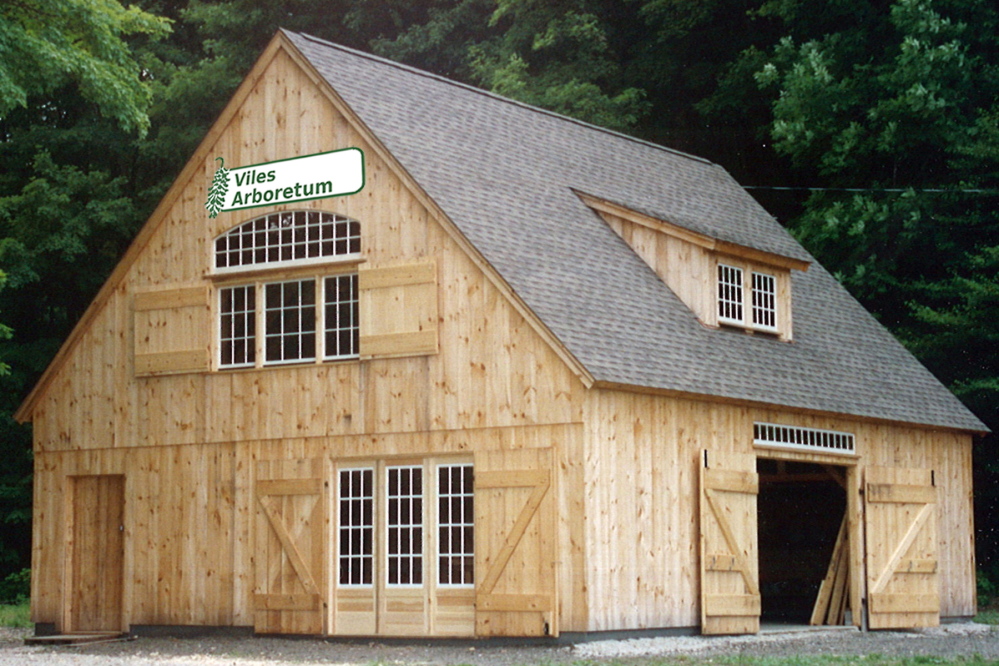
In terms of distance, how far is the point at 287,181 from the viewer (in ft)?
68.5

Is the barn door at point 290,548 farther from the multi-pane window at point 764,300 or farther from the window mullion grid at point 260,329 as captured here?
the multi-pane window at point 764,300

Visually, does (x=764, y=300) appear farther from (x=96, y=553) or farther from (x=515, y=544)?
(x=96, y=553)

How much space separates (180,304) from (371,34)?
2025 centimetres

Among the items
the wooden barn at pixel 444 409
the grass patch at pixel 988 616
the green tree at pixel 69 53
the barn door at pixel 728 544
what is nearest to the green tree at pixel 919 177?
the grass patch at pixel 988 616

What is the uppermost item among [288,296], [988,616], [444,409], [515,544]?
[288,296]

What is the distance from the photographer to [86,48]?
25.2m

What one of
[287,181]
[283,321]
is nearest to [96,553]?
[283,321]

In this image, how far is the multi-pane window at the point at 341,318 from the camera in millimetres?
20172

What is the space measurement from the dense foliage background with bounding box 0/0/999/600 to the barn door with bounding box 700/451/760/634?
11018mm

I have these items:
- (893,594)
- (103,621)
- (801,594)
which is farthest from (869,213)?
(103,621)

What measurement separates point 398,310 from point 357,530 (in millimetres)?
2858

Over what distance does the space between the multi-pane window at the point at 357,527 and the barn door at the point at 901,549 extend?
7.71m

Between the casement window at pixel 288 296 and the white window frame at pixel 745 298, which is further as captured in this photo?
the white window frame at pixel 745 298

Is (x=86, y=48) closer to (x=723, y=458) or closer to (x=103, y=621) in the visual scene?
(x=103, y=621)
